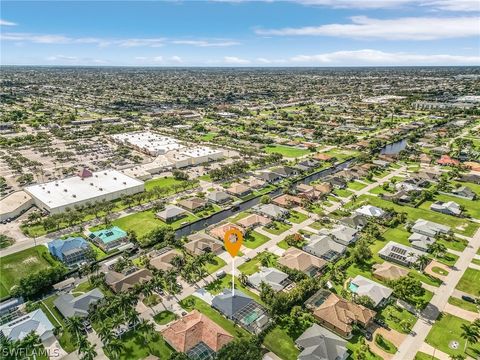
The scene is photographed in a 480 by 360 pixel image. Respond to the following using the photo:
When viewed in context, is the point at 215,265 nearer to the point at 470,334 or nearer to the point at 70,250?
the point at 70,250

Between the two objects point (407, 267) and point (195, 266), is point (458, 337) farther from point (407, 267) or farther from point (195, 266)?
point (195, 266)

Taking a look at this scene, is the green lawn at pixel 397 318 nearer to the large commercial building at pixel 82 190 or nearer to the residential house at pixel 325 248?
the residential house at pixel 325 248

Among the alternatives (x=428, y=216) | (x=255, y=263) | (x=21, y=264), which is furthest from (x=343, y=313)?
(x=21, y=264)

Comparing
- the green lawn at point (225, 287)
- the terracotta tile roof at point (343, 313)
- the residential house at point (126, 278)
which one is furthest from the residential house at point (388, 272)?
the residential house at point (126, 278)

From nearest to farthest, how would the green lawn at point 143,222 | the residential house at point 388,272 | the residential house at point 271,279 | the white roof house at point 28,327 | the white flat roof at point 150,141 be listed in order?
the white roof house at point 28,327 → the residential house at point 271,279 → the residential house at point 388,272 → the green lawn at point 143,222 → the white flat roof at point 150,141

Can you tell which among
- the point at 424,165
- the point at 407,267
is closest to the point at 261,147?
the point at 424,165

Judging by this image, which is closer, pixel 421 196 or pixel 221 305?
pixel 221 305

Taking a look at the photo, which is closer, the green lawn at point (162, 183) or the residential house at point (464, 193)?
the residential house at point (464, 193)
